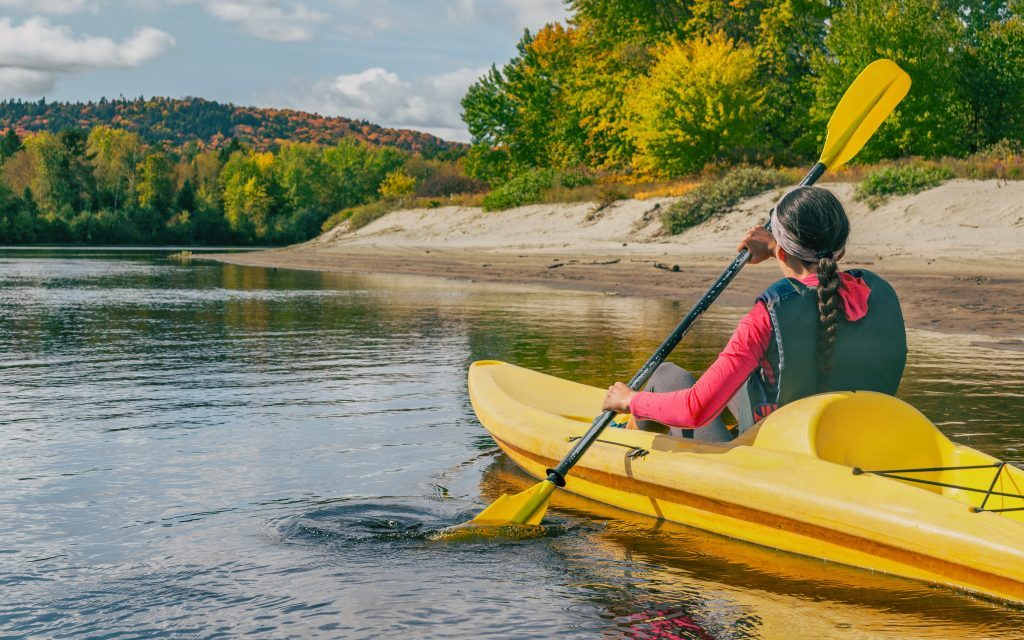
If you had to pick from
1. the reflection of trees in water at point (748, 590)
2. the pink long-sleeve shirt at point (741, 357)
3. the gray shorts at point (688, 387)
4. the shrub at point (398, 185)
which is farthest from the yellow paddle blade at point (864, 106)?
the shrub at point (398, 185)

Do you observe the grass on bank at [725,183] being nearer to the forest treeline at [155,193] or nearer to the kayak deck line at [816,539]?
the kayak deck line at [816,539]

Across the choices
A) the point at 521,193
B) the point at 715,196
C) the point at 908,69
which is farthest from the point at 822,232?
the point at 521,193

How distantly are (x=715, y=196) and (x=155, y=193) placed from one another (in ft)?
211

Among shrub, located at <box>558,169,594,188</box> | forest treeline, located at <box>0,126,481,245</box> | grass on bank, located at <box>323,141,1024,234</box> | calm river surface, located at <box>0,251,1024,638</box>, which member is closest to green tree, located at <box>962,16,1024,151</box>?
grass on bank, located at <box>323,141,1024,234</box>

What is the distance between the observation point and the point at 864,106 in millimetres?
6078

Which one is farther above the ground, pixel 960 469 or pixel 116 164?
pixel 116 164

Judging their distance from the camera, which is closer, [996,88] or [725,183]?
[725,183]

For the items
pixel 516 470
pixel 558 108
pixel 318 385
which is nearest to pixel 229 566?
pixel 516 470

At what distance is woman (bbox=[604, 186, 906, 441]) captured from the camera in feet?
12.4

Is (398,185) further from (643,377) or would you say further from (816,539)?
(816,539)

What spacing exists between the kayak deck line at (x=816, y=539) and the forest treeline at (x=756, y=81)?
2719cm

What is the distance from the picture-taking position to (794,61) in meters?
37.1

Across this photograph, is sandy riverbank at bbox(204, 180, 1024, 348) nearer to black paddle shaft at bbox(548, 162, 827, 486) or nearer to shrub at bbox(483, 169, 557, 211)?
shrub at bbox(483, 169, 557, 211)

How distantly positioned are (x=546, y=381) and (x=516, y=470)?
2.94 ft
